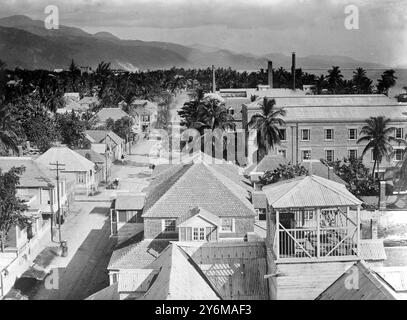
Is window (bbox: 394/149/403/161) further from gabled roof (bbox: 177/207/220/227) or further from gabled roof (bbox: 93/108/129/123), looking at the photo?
gabled roof (bbox: 93/108/129/123)

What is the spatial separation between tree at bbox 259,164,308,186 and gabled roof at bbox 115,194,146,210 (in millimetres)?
11085

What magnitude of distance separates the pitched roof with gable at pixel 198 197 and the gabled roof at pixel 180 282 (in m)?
12.2

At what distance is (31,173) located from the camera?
47156mm

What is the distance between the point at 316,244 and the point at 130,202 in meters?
20.2

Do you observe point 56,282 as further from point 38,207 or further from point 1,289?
point 38,207

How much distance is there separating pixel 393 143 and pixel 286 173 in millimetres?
18471

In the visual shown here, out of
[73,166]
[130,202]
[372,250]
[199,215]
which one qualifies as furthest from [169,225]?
[73,166]

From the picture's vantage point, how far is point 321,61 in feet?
136

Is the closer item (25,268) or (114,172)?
(25,268)

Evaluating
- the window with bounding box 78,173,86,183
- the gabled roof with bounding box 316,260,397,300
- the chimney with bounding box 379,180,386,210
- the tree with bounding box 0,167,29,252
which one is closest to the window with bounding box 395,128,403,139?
the chimney with bounding box 379,180,386,210

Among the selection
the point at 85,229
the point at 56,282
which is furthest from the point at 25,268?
the point at 85,229

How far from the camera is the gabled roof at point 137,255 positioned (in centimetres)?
3098

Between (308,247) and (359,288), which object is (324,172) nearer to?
(308,247)
